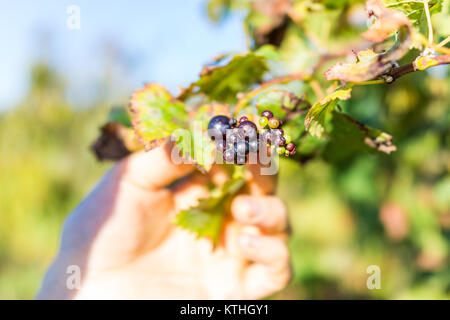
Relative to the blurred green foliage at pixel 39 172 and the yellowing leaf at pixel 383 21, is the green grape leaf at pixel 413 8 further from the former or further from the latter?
the blurred green foliage at pixel 39 172

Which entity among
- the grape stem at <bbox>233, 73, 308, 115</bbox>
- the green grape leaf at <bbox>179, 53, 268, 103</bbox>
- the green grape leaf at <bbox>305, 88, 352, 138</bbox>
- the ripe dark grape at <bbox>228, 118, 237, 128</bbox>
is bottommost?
the green grape leaf at <bbox>305, 88, 352, 138</bbox>

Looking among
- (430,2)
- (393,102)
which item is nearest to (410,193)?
(393,102)

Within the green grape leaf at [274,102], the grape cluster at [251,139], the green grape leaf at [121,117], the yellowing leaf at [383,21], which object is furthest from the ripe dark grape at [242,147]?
the green grape leaf at [121,117]

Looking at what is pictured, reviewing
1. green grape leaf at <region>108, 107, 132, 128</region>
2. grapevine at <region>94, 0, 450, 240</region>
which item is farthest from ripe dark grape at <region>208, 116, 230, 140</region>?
green grape leaf at <region>108, 107, 132, 128</region>

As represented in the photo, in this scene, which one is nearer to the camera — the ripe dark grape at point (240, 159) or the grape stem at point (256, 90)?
the ripe dark grape at point (240, 159)

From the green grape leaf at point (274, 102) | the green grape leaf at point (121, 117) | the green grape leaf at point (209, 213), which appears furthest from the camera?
the green grape leaf at point (121, 117)

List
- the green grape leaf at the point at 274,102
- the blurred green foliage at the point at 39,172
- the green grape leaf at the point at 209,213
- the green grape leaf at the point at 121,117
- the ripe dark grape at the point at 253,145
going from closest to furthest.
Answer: the ripe dark grape at the point at 253,145 → the green grape leaf at the point at 274,102 → the green grape leaf at the point at 209,213 → the green grape leaf at the point at 121,117 → the blurred green foliage at the point at 39,172

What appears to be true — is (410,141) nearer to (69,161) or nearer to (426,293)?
(426,293)

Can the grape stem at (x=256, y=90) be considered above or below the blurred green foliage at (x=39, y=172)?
below

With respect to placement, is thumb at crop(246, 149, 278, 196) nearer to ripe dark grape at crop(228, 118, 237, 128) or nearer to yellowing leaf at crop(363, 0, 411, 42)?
ripe dark grape at crop(228, 118, 237, 128)
